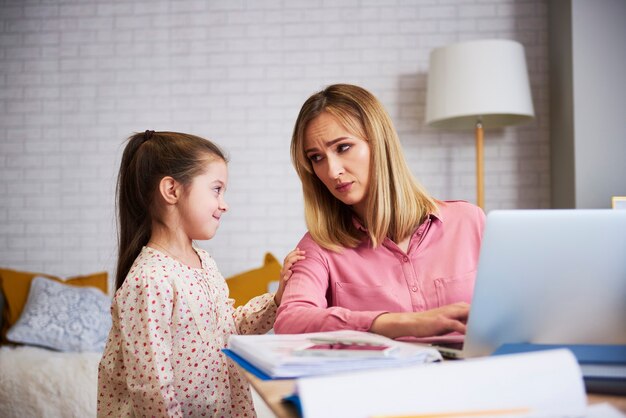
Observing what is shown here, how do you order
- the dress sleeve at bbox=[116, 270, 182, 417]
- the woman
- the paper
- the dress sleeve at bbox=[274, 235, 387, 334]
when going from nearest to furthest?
1. the paper
2. the dress sleeve at bbox=[274, 235, 387, 334]
3. the dress sleeve at bbox=[116, 270, 182, 417]
4. the woman

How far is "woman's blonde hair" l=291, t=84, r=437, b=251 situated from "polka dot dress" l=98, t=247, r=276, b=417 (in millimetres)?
340

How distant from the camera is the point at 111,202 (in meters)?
3.87

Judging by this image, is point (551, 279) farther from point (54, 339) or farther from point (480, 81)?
point (54, 339)

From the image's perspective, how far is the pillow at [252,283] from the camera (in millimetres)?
3229

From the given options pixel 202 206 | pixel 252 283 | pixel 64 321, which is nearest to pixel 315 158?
pixel 202 206

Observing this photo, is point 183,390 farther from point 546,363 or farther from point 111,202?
point 111,202

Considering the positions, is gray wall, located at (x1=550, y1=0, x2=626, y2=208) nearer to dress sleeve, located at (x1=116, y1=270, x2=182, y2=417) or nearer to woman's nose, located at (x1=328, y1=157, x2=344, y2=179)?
woman's nose, located at (x1=328, y1=157, x2=344, y2=179)

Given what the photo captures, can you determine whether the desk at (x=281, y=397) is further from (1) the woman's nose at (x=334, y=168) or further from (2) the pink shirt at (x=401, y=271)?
(1) the woman's nose at (x=334, y=168)

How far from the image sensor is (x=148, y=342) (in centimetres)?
140

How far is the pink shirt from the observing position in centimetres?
147

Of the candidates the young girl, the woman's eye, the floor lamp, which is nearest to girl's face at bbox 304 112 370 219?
the woman's eye

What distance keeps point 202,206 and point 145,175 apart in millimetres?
174

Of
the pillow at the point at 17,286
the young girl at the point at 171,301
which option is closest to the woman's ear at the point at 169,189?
the young girl at the point at 171,301

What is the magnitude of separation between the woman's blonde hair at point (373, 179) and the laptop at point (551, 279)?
2.41ft
